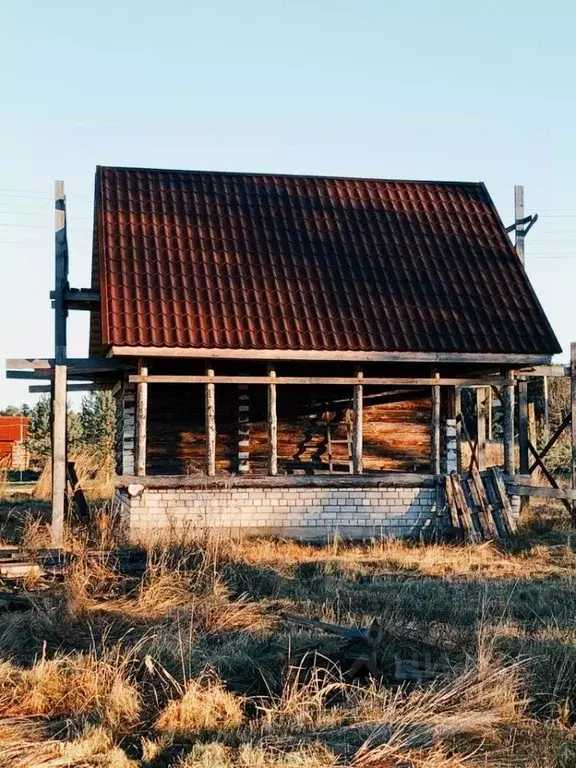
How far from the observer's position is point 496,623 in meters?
8.62

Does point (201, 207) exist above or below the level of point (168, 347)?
above

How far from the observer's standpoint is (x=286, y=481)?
1531 centimetres

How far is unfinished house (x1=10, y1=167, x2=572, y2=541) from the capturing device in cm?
1513

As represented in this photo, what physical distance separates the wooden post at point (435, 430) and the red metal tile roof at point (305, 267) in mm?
869

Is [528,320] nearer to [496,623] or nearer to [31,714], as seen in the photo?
[496,623]

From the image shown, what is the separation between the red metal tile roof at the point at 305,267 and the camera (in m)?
15.4

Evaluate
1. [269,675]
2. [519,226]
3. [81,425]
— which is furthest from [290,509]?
[81,425]

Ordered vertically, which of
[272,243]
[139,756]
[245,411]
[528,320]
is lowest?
[139,756]

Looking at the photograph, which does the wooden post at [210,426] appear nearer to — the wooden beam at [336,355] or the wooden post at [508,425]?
the wooden beam at [336,355]

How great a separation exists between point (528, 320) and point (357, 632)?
10731 millimetres

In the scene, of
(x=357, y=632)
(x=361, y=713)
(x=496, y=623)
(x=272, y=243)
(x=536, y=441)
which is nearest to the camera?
(x=361, y=713)

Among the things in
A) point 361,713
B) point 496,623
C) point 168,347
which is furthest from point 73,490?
point 361,713

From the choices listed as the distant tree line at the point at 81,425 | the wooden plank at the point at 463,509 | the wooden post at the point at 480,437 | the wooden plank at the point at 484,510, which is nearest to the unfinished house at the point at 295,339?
the wooden plank at the point at 463,509

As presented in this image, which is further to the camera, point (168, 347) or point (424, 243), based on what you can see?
point (424, 243)
